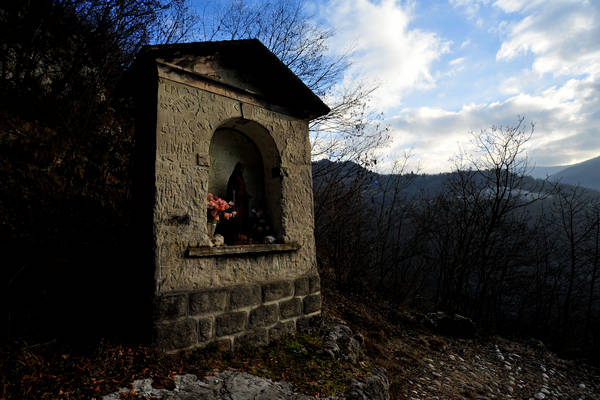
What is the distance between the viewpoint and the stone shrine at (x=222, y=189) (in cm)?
298

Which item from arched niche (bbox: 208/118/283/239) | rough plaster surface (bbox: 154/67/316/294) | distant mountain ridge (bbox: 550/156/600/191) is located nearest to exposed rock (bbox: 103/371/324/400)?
rough plaster surface (bbox: 154/67/316/294)

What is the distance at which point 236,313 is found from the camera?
3281 millimetres

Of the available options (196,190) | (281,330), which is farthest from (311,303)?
(196,190)

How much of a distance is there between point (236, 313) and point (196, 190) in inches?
55.4

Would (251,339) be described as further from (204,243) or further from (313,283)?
(204,243)

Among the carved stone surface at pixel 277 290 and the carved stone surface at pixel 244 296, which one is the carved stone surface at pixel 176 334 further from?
the carved stone surface at pixel 277 290

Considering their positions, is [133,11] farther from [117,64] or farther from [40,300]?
[40,300]

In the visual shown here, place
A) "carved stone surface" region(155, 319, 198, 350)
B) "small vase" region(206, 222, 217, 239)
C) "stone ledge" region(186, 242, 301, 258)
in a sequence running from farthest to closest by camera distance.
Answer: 1. "small vase" region(206, 222, 217, 239)
2. "stone ledge" region(186, 242, 301, 258)
3. "carved stone surface" region(155, 319, 198, 350)

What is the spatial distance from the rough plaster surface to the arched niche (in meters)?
0.05

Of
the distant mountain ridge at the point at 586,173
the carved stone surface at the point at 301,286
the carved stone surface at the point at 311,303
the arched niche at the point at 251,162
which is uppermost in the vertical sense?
the distant mountain ridge at the point at 586,173

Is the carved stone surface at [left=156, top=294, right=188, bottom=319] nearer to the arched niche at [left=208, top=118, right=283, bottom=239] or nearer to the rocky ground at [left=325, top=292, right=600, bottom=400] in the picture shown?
the arched niche at [left=208, top=118, right=283, bottom=239]

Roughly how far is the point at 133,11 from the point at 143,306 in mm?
6071

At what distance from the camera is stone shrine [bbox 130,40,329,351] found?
298 centimetres

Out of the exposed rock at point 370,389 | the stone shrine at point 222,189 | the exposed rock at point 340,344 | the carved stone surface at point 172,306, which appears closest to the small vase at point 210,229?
the stone shrine at point 222,189
